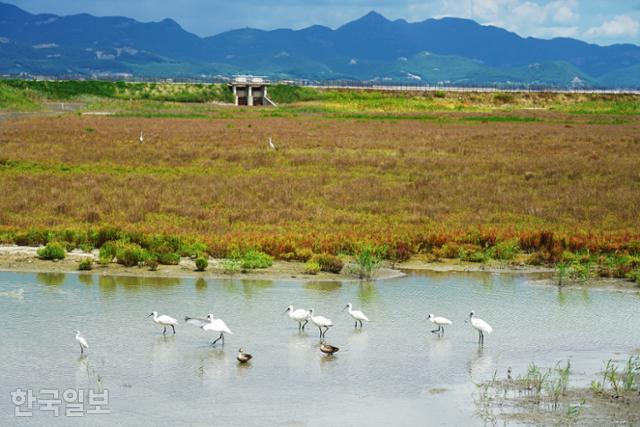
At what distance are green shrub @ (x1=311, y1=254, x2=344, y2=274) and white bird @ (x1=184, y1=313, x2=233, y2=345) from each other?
617cm

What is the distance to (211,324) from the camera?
52.7 feet

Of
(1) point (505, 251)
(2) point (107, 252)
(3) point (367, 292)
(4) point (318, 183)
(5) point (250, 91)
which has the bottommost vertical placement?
(3) point (367, 292)

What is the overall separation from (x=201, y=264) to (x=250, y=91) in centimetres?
11781

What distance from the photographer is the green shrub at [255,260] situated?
22.7 meters

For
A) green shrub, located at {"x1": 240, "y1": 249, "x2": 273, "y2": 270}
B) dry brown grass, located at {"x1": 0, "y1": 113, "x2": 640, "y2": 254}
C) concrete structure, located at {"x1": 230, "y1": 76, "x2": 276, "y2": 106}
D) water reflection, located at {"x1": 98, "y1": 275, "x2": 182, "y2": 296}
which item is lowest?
water reflection, located at {"x1": 98, "y1": 275, "x2": 182, "y2": 296}

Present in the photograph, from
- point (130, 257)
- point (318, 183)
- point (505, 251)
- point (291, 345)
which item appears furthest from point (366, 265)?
point (318, 183)

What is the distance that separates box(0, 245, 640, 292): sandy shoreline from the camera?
22.1m

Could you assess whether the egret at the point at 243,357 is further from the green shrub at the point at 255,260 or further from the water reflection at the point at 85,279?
the green shrub at the point at 255,260

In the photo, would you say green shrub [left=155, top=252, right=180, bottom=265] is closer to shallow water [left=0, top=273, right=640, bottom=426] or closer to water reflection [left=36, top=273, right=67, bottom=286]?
shallow water [left=0, top=273, right=640, bottom=426]

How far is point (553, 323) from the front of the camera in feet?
60.0

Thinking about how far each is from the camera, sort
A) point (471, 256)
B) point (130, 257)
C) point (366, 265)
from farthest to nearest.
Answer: point (471, 256) < point (130, 257) < point (366, 265)

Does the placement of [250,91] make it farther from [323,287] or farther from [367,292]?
[367,292]

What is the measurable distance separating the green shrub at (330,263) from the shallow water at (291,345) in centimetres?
106

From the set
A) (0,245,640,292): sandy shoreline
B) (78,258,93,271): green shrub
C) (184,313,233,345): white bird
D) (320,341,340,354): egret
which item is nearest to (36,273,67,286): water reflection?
(0,245,640,292): sandy shoreline
